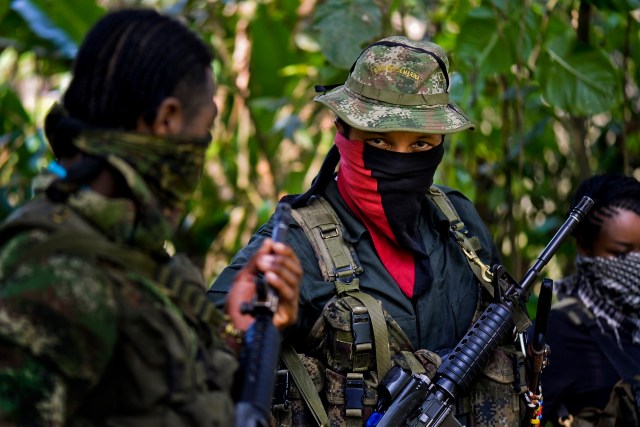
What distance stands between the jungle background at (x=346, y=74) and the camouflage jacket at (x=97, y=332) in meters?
2.50

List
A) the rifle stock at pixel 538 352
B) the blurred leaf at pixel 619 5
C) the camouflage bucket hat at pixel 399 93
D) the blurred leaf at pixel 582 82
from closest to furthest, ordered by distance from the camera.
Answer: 1. the camouflage bucket hat at pixel 399 93
2. the rifle stock at pixel 538 352
3. the blurred leaf at pixel 619 5
4. the blurred leaf at pixel 582 82

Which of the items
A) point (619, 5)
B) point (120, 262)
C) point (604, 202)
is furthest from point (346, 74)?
point (120, 262)

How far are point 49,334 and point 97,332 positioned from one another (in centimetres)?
7

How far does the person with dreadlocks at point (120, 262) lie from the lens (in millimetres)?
1469

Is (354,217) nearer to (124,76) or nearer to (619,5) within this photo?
(124,76)

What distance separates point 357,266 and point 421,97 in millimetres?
544

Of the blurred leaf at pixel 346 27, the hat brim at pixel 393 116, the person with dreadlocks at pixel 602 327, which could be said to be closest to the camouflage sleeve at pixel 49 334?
the hat brim at pixel 393 116

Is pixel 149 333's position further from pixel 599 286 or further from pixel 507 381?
pixel 599 286

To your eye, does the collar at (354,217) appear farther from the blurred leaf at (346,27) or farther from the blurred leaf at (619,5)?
the blurred leaf at (619,5)

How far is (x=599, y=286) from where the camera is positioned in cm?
338

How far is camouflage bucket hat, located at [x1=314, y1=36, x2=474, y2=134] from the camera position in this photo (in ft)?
8.81

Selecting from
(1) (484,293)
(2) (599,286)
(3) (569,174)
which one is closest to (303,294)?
(1) (484,293)

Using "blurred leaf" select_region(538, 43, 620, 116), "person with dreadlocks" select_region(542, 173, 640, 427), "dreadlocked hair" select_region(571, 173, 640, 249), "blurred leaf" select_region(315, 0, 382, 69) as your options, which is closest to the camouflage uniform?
"person with dreadlocks" select_region(542, 173, 640, 427)

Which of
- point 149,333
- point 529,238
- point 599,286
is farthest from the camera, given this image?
point 529,238
